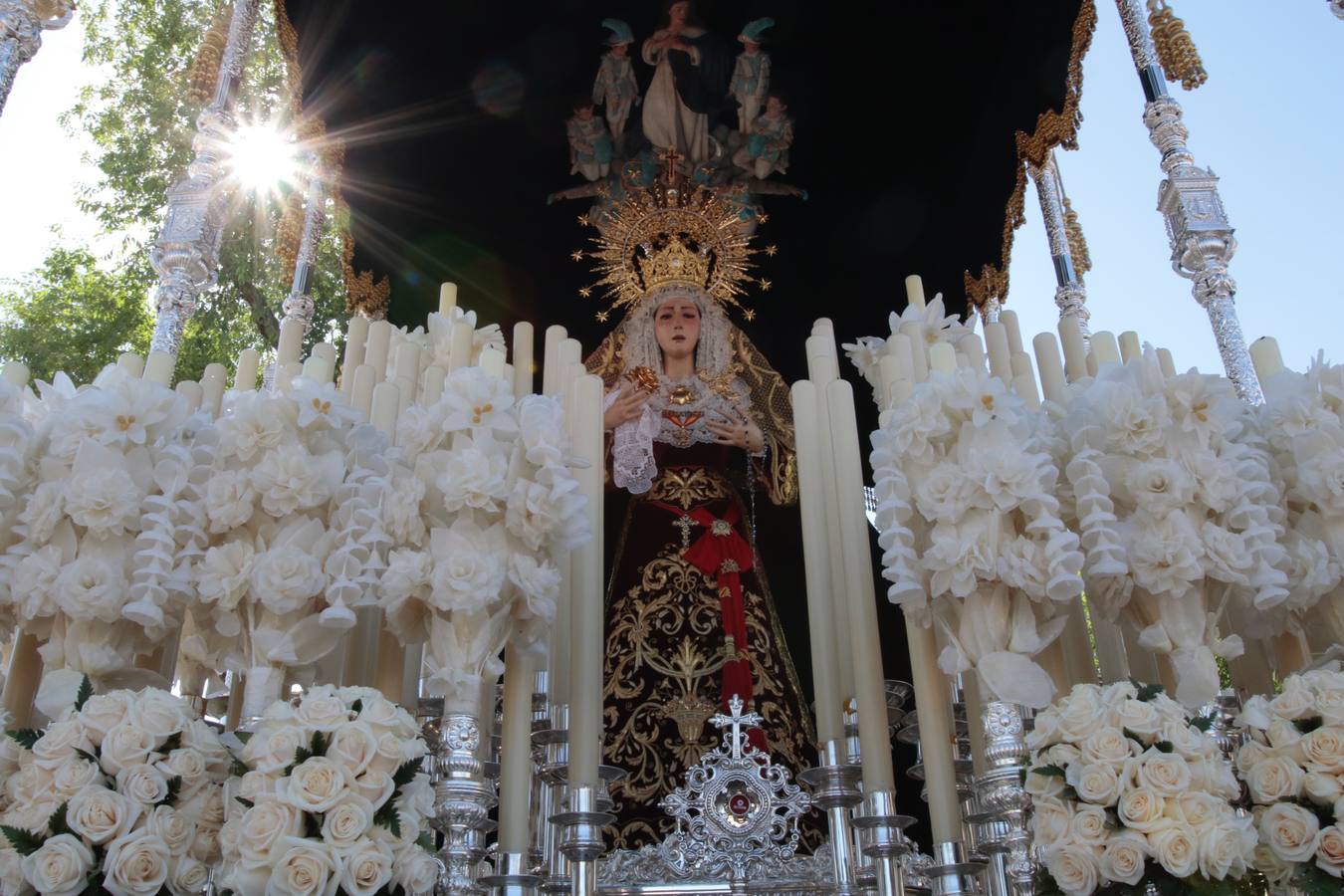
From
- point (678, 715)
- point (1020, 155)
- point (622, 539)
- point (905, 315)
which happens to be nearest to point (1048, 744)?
point (905, 315)

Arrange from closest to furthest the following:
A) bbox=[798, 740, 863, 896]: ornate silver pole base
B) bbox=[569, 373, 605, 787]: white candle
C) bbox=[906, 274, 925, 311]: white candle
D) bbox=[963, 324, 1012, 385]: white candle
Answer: bbox=[569, 373, 605, 787]: white candle < bbox=[798, 740, 863, 896]: ornate silver pole base < bbox=[906, 274, 925, 311]: white candle < bbox=[963, 324, 1012, 385]: white candle

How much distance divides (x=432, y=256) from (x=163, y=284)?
1.54 m

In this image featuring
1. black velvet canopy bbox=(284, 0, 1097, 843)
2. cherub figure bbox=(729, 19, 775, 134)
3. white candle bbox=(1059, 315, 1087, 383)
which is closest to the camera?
white candle bbox=(1059, 315, 1087, 383)

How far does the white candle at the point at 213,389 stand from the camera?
344 cm

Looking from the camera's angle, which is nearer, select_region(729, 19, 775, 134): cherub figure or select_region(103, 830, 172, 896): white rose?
select_region(103, 830, 172, 896): white rose

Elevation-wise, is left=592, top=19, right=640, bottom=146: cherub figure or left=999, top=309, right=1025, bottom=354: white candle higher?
left=592, top=19, right=640, bottom=146: cherub figure

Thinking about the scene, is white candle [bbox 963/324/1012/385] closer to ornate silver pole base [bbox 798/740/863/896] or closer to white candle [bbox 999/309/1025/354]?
white candle [bbox 999/309/1025/354]

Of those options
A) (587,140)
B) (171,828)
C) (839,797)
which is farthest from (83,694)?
(587,140)

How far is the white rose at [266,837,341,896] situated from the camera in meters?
2.00

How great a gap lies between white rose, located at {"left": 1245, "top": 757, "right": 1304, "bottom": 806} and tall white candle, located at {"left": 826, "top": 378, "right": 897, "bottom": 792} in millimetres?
773

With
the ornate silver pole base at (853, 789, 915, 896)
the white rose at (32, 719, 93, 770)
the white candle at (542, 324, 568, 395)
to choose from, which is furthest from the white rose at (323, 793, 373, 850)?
the white candle at (542, 324, 568, 395)

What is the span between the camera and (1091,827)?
2082 millimetres

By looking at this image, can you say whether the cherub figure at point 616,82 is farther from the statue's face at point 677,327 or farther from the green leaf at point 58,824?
the green leaf at point 58,824

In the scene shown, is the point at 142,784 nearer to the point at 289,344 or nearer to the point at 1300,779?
the point at 289,344
